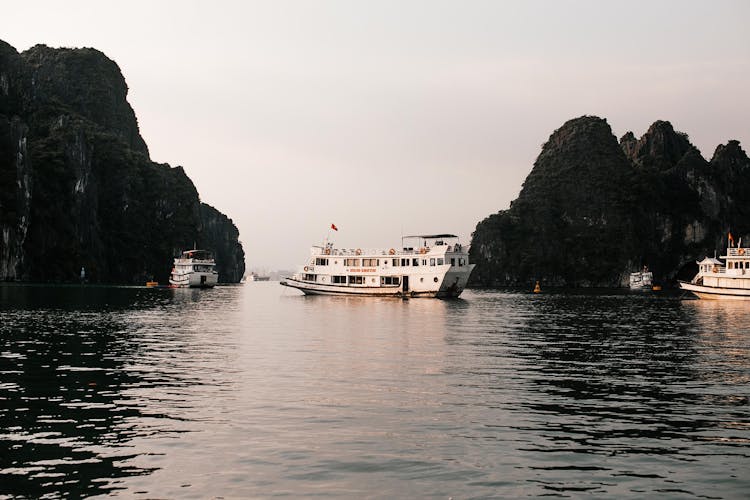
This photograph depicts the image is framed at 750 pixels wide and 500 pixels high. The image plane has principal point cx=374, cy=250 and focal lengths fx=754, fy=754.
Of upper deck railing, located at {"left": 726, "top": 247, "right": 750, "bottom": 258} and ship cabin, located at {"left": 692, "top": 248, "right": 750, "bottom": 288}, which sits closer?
ship cabin, located at {"left": 692, "top": 248, "right": 750, "bottom": 288}

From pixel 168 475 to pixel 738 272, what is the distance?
110m

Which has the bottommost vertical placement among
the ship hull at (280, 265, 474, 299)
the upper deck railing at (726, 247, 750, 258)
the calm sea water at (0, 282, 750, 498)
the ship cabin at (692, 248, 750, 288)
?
the calm sea water at (0, 282, 750, 498)

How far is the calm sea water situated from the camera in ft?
49.2

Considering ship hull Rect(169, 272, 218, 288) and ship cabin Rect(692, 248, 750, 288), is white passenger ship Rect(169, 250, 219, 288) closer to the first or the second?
ship hull Rect(169, 272, 218, 288)

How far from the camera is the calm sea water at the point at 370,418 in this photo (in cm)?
1500

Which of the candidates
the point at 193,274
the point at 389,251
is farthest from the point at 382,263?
the point at 193,274

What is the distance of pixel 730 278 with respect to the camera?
11112 centimetres

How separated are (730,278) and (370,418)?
104m

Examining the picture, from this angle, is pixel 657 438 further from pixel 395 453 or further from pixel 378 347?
pixel 378 347

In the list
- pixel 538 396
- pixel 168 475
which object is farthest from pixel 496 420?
pixel 168 475

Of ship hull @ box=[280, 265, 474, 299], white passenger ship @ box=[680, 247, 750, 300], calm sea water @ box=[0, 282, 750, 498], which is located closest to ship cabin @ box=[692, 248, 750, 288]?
white passenger ship @ box=[680, 247, 750, 300]

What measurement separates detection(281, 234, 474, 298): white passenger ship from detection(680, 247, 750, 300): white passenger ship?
37196 mm

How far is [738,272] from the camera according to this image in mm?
109812

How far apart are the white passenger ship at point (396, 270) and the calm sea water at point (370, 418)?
62.7m
